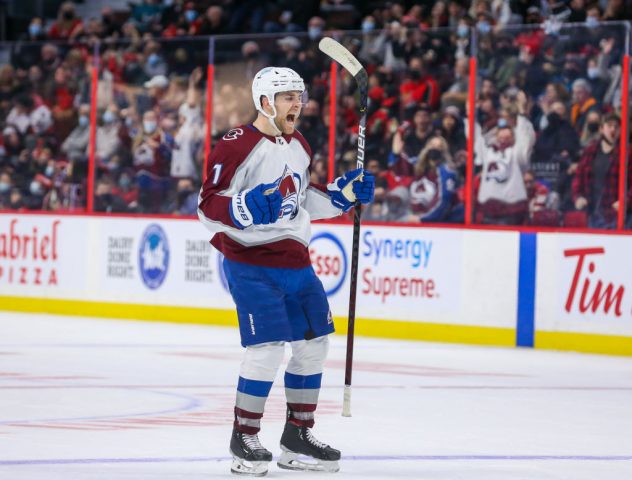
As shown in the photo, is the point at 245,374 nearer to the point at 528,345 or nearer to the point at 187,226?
the point at 528,345

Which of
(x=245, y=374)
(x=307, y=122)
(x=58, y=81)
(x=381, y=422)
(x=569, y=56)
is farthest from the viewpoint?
(x=58, y=81)

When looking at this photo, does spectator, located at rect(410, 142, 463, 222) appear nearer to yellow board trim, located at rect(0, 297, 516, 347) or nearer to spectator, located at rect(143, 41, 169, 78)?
yellow board trim, located at rect(0, 297, 516, 347)

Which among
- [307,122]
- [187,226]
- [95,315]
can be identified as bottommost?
[95,315]

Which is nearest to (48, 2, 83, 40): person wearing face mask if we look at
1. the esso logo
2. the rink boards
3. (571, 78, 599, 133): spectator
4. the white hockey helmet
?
the rink boards

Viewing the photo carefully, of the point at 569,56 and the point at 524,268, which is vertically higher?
the point at 569,56

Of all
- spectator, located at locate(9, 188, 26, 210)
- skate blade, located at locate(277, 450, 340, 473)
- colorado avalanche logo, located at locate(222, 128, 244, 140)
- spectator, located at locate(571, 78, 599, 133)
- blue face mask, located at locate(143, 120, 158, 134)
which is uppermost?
spectator, located at locate(571, 78, 599, 133)

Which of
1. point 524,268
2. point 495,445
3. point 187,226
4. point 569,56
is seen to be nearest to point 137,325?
point 187,226

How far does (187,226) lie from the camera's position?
13430mm

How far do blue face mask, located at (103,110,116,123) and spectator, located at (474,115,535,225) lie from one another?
4.02m

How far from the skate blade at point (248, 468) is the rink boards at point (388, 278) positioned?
6417 mm

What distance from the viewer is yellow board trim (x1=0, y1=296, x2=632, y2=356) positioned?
11.0 metres

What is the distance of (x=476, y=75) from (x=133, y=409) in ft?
18.8

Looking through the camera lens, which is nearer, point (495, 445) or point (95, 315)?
point (495, 445)

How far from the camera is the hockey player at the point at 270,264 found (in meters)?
5.03
